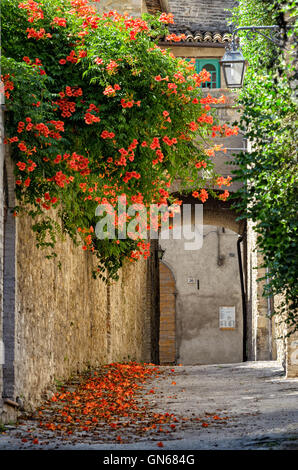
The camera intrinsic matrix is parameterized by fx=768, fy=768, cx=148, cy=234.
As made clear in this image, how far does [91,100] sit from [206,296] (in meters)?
23.5

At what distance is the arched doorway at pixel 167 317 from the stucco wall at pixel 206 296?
8.6 inches

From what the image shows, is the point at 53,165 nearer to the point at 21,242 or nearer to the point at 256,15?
the point at 21,242

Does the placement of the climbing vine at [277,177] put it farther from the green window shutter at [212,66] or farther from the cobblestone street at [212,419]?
the green window shutter at [212,66]

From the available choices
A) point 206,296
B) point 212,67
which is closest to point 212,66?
point 212,67

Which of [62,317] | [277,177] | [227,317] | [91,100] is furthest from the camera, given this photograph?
[227,317]

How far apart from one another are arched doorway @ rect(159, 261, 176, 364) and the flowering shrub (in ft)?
71.5

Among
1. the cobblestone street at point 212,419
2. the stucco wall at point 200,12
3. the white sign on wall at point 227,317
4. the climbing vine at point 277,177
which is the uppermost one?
the stucco wall at point 200,12

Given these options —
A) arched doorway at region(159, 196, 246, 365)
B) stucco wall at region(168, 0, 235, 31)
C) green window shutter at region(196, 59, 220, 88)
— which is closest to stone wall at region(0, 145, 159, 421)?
green window shutter at region(196, 59, 220, 88)

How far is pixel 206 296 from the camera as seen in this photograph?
31.1 m

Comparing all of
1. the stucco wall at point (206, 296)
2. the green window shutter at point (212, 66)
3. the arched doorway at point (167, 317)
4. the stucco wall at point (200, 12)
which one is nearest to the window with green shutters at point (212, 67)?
the green window shutter at point (212, 66)

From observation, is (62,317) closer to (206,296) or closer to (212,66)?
(212,66)

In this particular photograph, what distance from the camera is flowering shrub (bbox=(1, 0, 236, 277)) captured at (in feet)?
26.0

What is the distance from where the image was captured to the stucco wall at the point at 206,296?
30531 mm

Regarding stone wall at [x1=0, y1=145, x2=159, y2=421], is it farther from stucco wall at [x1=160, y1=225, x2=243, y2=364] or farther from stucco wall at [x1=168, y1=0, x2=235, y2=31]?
stucco wall at [x1=160, y1=225, x2=243, y2=364]
